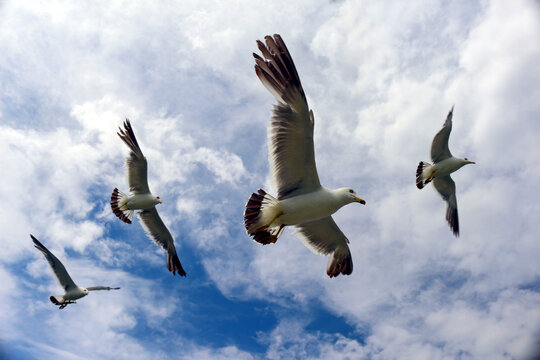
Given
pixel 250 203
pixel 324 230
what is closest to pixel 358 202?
pixel 324 230

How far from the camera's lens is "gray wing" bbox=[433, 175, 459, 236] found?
15.5m

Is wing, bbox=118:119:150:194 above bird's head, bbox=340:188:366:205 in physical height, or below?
above

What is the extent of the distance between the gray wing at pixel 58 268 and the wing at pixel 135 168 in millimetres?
3588

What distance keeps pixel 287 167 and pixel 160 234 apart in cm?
934

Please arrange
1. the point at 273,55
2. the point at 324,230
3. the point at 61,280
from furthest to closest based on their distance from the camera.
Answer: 1. the point at 61,280
2. the point at 324,230
3. the point at 273,55

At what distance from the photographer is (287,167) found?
791 cm

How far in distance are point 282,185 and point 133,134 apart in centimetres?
872

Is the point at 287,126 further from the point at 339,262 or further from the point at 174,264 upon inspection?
the point at 174,264

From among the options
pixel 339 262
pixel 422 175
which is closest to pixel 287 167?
pixel 339 262

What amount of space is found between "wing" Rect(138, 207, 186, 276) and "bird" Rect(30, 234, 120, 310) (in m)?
3.22

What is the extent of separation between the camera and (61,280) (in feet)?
51.4

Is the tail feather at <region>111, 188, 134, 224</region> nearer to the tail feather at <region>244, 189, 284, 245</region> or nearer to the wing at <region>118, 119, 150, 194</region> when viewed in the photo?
the wing at <region>118, 119, 150, 194</region>

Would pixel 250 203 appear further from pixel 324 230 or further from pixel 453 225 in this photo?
pixel 453 225

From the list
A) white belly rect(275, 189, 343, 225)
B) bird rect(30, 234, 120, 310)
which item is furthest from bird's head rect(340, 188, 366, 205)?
bird rect(30, 234, 120, 310)
